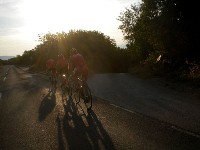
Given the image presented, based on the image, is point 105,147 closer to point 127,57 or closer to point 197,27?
point 197,27

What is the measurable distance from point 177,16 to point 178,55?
3321mm

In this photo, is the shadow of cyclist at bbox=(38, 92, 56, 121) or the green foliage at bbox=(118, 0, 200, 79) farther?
the green foliage at bbox=(118, 0, 200, 79)

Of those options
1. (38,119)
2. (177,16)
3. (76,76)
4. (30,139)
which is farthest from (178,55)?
(30,139)

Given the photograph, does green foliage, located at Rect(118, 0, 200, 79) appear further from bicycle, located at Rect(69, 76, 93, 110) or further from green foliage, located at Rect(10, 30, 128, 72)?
green foliage, located at Rect(10, 30, 128, 72)

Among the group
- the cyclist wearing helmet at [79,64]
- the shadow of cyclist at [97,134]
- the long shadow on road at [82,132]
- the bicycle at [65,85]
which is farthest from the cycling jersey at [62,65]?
the shadow of cyclist at [97,134]

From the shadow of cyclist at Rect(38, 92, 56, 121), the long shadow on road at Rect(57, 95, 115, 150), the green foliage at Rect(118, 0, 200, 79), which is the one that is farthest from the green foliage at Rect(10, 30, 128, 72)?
the long shadow on road at Rect(57, 95, 115, 150)

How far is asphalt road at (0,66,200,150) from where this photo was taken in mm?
7859

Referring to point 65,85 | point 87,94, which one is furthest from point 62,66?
point 87,94

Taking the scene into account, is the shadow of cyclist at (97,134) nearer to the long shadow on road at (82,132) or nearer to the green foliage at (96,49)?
the long shadow on road at (82,132)

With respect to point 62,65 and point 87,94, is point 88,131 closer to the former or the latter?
point 87,94

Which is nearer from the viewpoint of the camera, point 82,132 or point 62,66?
point 82,132

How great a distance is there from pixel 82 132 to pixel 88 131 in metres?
0.17

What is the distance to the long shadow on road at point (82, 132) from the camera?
25.9 ft

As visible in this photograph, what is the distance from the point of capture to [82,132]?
30.6ft
